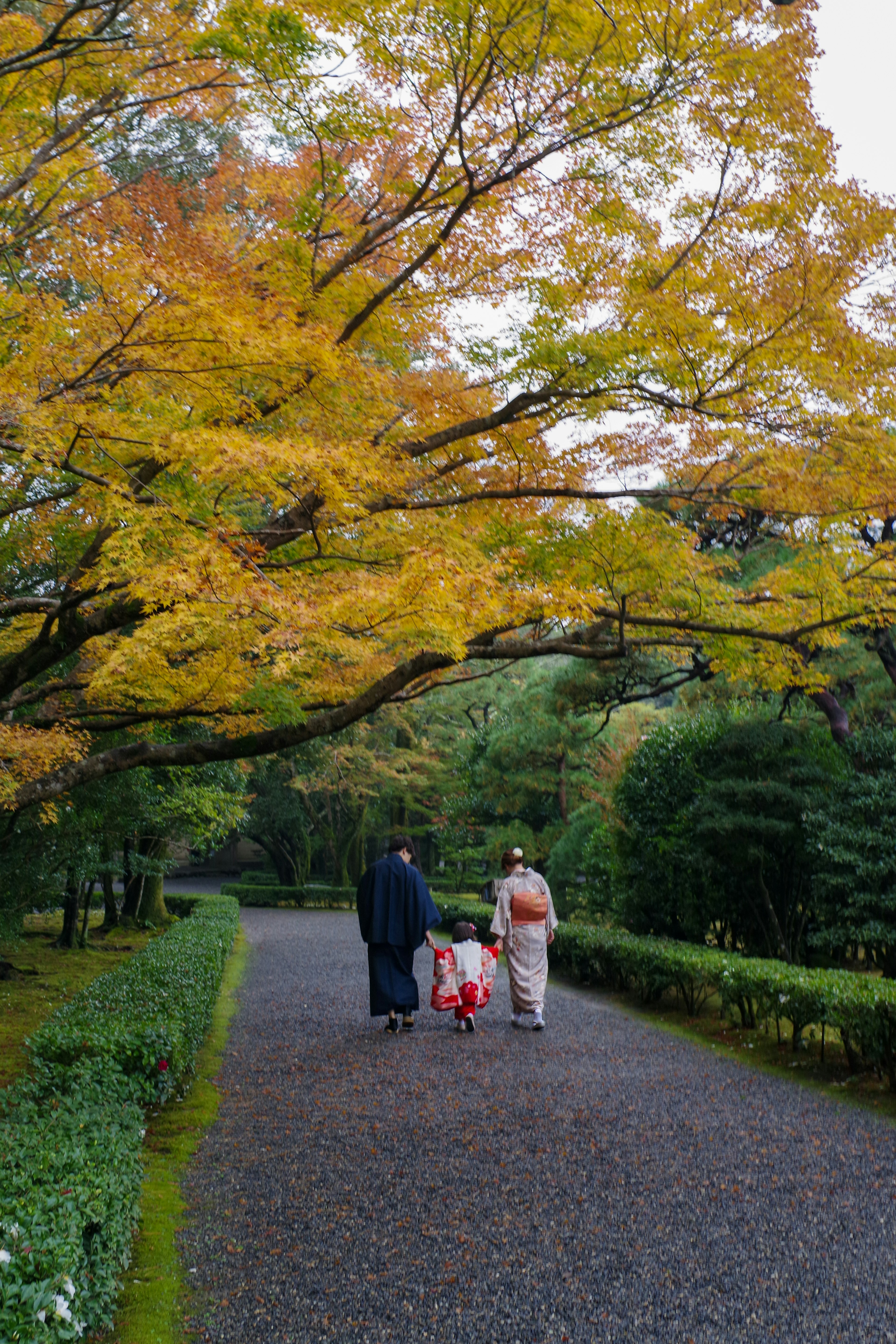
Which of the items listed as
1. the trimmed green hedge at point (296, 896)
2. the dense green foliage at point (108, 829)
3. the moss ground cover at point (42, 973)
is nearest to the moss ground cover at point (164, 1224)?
the moss ground cover at point (42, 973)

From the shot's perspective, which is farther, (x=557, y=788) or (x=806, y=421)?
(x=557, y=788)

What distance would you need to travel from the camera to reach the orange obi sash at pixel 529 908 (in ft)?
25.1

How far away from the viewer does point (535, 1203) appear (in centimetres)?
362

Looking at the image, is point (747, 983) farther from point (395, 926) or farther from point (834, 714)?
point (834, 714)

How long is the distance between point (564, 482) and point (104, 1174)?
580cm

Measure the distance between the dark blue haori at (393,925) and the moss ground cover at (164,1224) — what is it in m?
1.41

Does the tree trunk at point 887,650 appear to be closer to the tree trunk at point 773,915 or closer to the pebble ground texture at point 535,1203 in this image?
the tree trunk at point 773,915

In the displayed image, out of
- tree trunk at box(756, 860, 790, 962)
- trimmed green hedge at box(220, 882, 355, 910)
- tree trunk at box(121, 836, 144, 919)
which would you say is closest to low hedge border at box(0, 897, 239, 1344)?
tree trunk at box(756, 860, 790, 962)

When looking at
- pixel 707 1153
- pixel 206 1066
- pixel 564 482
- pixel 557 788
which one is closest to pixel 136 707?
pixel 206 1066

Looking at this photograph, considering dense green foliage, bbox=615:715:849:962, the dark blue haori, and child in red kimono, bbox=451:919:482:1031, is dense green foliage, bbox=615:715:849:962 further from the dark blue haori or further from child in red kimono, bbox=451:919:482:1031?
the dark blue haori

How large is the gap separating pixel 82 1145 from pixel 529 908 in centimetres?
493

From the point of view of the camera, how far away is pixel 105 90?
20.0ft

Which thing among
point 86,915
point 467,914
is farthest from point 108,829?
point 467,914

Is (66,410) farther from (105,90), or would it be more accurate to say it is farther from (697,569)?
(697,569)
